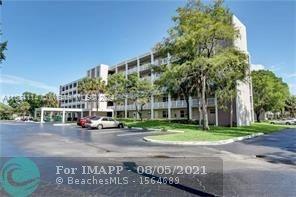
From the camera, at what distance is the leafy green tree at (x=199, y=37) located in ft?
83.7

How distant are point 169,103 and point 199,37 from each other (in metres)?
23.2

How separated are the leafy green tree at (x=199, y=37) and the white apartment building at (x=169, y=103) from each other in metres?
4.61

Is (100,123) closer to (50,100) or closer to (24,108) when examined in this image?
(50,100)

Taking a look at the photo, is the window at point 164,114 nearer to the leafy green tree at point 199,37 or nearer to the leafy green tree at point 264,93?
the leafy green tree at point 264,93

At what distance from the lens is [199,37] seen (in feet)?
84.2

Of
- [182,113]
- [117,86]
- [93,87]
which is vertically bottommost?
[182,113]

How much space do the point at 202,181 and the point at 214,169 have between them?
5.92 ft

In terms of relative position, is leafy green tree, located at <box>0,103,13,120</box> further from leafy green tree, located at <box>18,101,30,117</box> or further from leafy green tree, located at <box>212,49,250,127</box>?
leafy green tree, located at <box>212,49,250,127</box>

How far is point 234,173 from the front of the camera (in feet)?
27.2

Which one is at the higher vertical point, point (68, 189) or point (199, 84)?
point (199, 84)

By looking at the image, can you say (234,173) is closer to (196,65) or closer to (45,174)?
(45,174)

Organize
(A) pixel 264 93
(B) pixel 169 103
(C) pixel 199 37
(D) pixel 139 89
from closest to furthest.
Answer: (C) pixel 199 37 → (D) pixel 139 89 → (B) pixel 169 103 → (A) pixel 264 93

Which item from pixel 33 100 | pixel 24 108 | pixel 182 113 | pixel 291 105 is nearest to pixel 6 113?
pixel 24 108

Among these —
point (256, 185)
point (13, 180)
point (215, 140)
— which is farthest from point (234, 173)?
point (215, 140)
